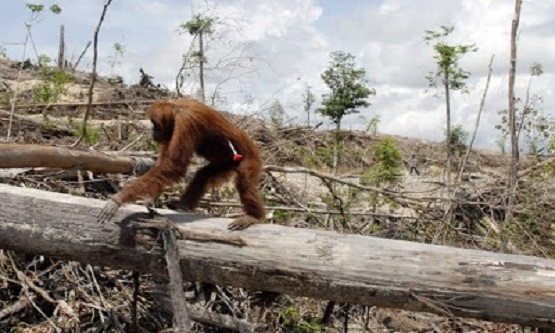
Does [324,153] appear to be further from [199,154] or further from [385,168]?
[199,154]

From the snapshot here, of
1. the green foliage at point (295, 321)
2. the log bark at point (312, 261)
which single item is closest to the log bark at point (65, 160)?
the log bark at point (312, 261)

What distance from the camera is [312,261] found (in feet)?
15.5

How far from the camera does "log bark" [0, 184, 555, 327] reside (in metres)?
4.54

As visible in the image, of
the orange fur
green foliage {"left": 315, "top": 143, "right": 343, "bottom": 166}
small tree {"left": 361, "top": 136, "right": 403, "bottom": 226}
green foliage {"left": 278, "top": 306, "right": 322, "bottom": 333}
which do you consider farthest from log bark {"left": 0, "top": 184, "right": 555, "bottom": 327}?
green foliage {"left": 315, "top": 143, "right": 343, "bottom": 166}

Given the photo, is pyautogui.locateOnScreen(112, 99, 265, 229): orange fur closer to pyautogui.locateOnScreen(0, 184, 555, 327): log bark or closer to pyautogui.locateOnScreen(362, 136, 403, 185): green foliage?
pyautogui.locateOnScreen(0, 184, 555, 327): log bark

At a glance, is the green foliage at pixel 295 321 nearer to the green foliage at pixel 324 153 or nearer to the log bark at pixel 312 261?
the log bark at pixel 312 261

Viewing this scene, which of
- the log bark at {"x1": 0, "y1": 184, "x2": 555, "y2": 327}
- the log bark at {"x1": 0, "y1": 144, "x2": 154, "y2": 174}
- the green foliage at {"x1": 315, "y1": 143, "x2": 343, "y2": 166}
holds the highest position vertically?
the green foliage at {"x1": 315, "y1": 143, "x2": 343, "y2": 166}

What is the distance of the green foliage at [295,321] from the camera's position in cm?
629

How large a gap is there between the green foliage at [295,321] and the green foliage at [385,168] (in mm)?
2768

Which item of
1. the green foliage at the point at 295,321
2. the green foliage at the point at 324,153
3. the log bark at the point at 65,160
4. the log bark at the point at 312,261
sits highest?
the green foliage at the point at 324,153

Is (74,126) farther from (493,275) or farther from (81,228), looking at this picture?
(493,275)

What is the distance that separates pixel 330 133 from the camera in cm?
1298

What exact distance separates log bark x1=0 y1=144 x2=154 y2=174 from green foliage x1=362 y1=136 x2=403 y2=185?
10.3 feet

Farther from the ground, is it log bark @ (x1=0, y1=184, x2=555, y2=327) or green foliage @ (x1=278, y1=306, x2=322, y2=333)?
log bark @ (x1=0, y1=184, x2=555, y2=327)
